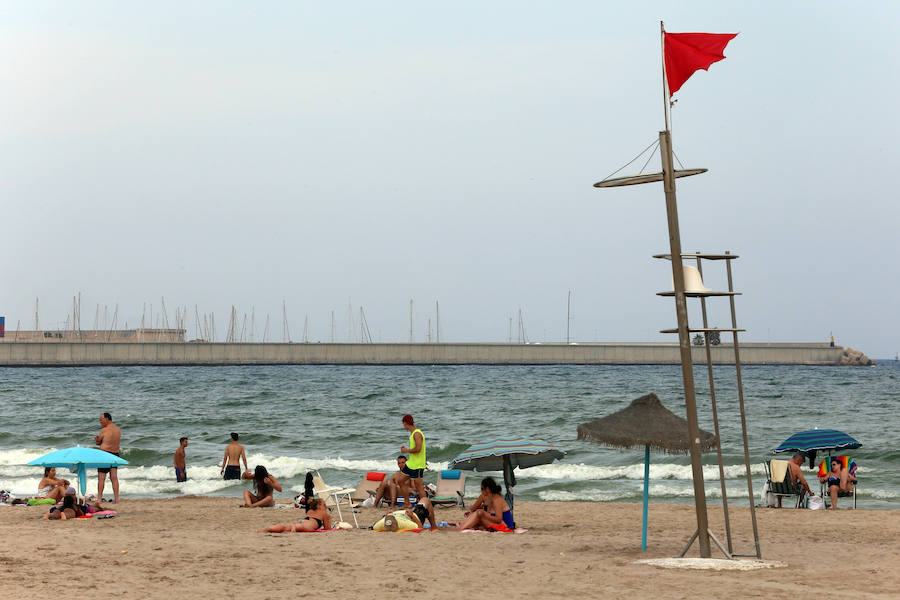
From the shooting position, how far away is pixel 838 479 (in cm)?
1683

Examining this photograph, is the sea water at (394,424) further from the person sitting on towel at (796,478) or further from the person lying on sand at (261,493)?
the person lying on sand at (261,493)

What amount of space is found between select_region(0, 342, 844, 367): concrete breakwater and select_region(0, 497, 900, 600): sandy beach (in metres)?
96.5

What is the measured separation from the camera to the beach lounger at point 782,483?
16266 mm

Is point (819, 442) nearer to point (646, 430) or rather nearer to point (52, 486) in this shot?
point (646, 430)

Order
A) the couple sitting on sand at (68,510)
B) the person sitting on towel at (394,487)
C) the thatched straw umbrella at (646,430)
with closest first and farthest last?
the thatched straw umbrella at (646,430) < the couple sitting on sand at (68,510) < the person sitting on towel at (394,487)

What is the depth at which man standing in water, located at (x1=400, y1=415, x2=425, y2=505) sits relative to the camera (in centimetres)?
1462

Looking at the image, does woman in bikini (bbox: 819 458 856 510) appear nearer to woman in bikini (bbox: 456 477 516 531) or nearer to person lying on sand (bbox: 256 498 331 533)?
woman in bikini (bbox: 456 477 516 531)

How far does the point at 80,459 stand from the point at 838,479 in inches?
517

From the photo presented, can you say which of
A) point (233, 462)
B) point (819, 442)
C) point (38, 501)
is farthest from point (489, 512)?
point (233, 462)

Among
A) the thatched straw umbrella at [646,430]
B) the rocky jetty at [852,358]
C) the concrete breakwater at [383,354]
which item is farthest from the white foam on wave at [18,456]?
the rocky jetty at [852,358]

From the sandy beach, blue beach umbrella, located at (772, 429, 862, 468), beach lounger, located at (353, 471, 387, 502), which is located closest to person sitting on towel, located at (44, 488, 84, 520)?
the sandy beach

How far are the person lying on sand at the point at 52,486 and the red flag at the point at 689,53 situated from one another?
12.4 m

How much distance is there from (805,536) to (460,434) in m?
23.9

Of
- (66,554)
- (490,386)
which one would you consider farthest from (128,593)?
(490,386)
